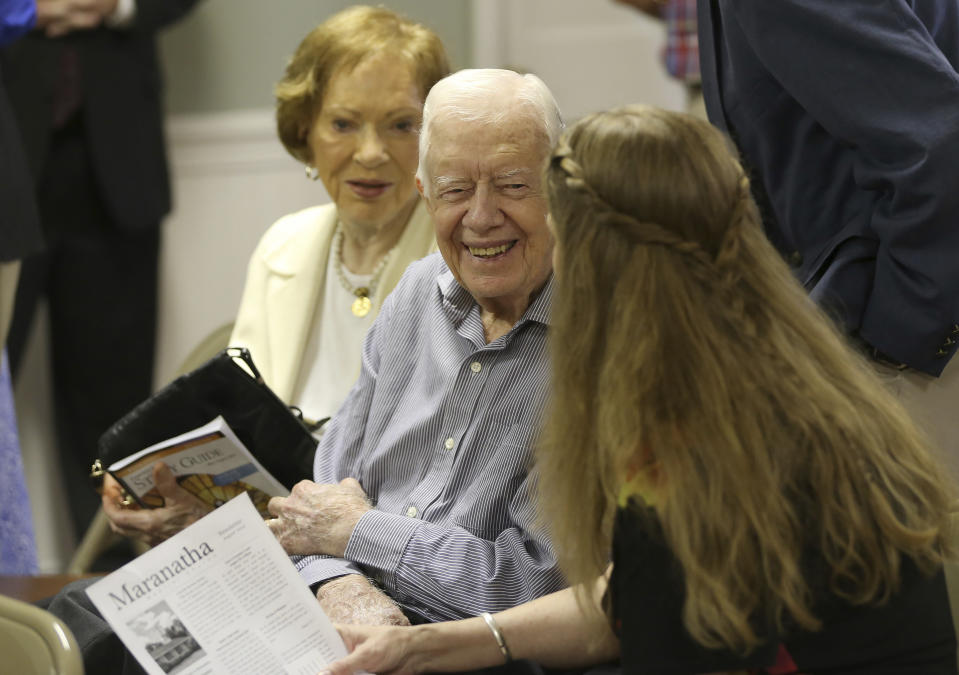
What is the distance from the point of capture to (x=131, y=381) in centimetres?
448

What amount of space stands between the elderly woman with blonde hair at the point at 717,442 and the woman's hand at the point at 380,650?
1.13 ft

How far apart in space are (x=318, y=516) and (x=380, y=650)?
1.30ft

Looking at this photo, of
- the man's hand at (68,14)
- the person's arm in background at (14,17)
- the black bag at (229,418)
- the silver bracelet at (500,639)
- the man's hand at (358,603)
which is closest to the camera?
the silver bracelet at (500,639)

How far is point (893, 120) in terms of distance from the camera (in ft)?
6.23

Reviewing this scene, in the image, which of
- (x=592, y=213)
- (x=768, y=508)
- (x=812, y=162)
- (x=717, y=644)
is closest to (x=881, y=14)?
(x=812, y=162)

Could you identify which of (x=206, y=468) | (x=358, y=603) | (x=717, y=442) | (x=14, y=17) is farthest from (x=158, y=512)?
(x=14, y=17)

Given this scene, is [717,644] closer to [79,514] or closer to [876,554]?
[876,554]

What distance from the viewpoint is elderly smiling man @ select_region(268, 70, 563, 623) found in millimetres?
1902

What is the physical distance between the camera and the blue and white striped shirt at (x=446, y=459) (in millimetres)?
1889

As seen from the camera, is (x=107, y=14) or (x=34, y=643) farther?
(x=107, y=14)

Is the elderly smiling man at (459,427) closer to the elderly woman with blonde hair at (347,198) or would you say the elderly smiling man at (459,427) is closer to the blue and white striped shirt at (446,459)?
the blue and white striped shirt at (446,459)

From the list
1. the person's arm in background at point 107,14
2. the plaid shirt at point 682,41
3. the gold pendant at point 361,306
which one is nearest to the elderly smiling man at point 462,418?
the gold pendant at point 361,306

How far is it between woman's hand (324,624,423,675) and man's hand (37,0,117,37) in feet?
9.69

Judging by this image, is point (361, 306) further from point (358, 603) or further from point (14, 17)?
point (14, 17)
